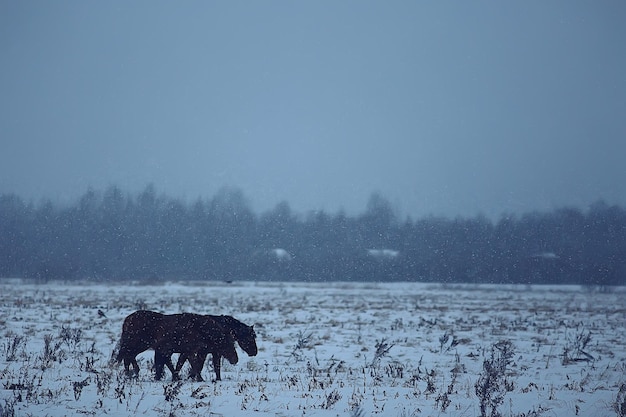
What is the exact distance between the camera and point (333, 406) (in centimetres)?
704

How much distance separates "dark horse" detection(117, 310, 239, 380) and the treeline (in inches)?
2065

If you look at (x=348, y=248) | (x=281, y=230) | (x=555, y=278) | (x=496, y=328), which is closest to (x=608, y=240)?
A: (x=555, y=278)

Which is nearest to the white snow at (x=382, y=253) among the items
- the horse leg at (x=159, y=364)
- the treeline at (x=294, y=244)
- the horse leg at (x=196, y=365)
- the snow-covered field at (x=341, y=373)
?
the treeline at (x=294, y=244)

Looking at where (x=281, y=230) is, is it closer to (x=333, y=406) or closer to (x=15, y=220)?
(x=15, y=220)

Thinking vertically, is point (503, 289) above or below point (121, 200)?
below

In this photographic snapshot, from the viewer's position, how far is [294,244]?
78.6 meters

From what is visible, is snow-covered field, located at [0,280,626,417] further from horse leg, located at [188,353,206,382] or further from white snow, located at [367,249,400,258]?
white snow, located at [367,249,400,258]

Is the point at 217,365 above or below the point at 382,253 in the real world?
below

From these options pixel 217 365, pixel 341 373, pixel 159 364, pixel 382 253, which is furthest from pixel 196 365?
pixel 382 253

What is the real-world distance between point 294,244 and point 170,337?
2743 inches

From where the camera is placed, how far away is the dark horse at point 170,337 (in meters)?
9.02

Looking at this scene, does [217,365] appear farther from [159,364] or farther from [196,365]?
[159,364]

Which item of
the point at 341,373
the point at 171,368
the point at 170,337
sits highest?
the point at 170,337

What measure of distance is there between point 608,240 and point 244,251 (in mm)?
50148
